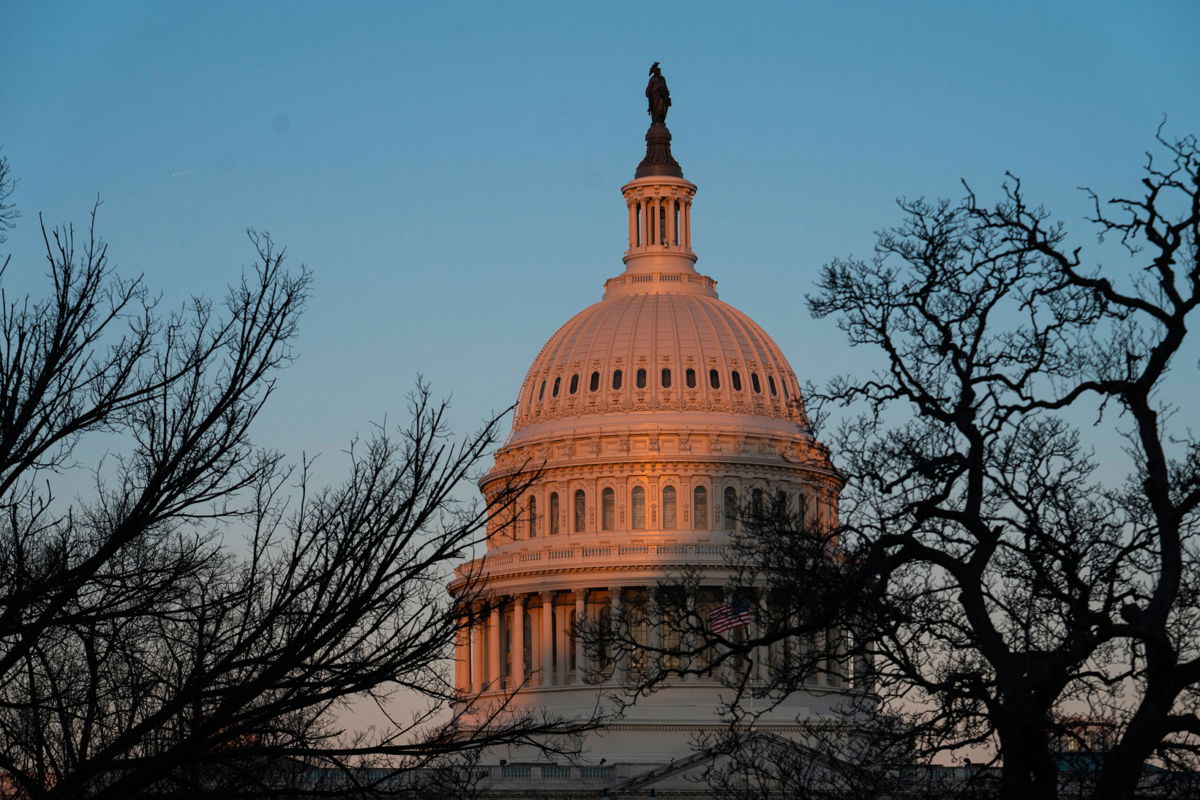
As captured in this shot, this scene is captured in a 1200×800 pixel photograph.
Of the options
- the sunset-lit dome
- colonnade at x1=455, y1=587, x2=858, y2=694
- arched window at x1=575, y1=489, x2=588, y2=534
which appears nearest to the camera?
colonnade at x1=455, y1=587, x2=858, y2=694

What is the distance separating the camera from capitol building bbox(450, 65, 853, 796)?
119263 millimetres

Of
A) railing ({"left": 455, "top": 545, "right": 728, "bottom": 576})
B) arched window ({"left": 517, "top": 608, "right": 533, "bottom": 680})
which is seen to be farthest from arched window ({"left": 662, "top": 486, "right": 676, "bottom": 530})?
arched window ({"left": 517, "top": 608, "right": 533, "bottom": 680})

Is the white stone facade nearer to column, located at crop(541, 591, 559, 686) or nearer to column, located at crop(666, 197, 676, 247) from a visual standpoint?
column, located at crop(541, 591, 559, 686)

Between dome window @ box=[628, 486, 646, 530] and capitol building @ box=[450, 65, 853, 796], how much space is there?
0.43 feet

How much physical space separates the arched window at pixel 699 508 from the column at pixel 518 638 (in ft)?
35.8

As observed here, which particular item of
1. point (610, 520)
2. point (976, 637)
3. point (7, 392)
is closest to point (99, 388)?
point (7, 392)

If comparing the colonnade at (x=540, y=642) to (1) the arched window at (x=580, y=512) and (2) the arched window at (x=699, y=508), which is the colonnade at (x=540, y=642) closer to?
(1) the arched window at (x=580, y=512)

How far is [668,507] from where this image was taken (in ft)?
410

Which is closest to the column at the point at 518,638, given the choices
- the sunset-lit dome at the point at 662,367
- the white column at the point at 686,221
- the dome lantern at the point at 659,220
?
the sunset-lit dome at the point at 662,367

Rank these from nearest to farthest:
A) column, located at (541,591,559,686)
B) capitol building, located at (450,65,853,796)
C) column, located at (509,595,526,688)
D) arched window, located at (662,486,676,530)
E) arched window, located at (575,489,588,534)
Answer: capitol building, located at (450,65,853,796), column, located at (541,591,559,686), column, located at (509,595,526,688), arched window, located at (662,486,676,530), arched window, located at (575,489,588,534)

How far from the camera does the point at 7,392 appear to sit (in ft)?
59.0

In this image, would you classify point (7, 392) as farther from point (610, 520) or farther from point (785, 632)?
point (610, 520)

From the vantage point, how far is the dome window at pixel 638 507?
124938mm

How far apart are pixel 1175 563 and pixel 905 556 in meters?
2.99
